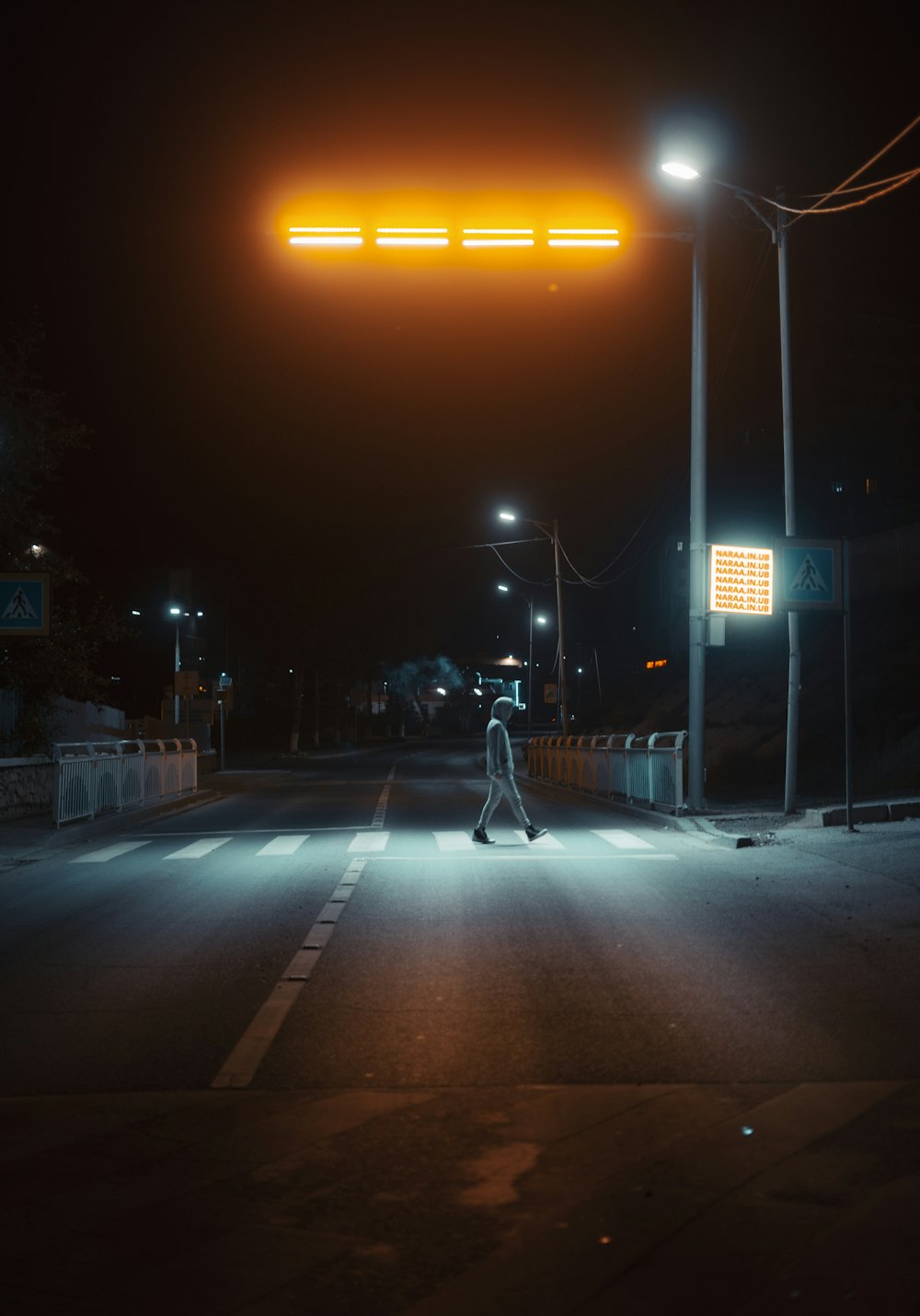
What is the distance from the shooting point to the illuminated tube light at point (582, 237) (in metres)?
12.0

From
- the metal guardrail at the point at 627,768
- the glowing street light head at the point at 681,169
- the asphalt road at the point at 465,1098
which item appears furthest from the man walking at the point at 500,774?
the glowing street light head at the point at 681,169

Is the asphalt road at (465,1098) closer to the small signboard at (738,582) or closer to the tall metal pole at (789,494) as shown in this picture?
the tall metal pole at (789,494)

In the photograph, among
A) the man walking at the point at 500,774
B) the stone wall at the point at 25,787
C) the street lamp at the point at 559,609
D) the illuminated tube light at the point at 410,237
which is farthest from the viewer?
the street lamp at the point at 559,609

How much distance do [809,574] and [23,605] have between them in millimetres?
10665

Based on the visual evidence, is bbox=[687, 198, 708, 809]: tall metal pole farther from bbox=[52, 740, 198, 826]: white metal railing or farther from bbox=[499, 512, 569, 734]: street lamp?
bbox=[499, 512, 569, 734]: street lamp

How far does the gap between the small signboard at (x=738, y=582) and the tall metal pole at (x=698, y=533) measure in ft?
0.63

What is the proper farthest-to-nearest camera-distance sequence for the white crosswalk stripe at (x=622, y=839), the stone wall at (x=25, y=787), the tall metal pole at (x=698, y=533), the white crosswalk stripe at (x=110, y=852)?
the stone wall at (x=25, y=787) < the tall metal pole at (x=698, y=533) < the white crosswalk stripe at (x=622, y=839) < the white crosswalk stripe at (x=110, y=852)

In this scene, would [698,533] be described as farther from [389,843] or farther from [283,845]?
[283,845]

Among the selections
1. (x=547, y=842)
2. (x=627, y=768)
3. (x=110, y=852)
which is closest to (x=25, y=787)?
(x=110, y=852)

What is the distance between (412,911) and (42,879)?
5.08 m

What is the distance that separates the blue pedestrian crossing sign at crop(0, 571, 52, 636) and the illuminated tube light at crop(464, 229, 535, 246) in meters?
9.21

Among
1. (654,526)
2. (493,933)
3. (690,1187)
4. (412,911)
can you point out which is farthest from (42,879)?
(654,526)

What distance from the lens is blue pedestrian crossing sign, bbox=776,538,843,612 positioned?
17234mm

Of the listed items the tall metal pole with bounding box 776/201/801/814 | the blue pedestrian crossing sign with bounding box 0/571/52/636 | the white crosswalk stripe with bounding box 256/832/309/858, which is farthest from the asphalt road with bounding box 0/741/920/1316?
the blue pedestrian crossing sign with bounding box 0/571/52/636
